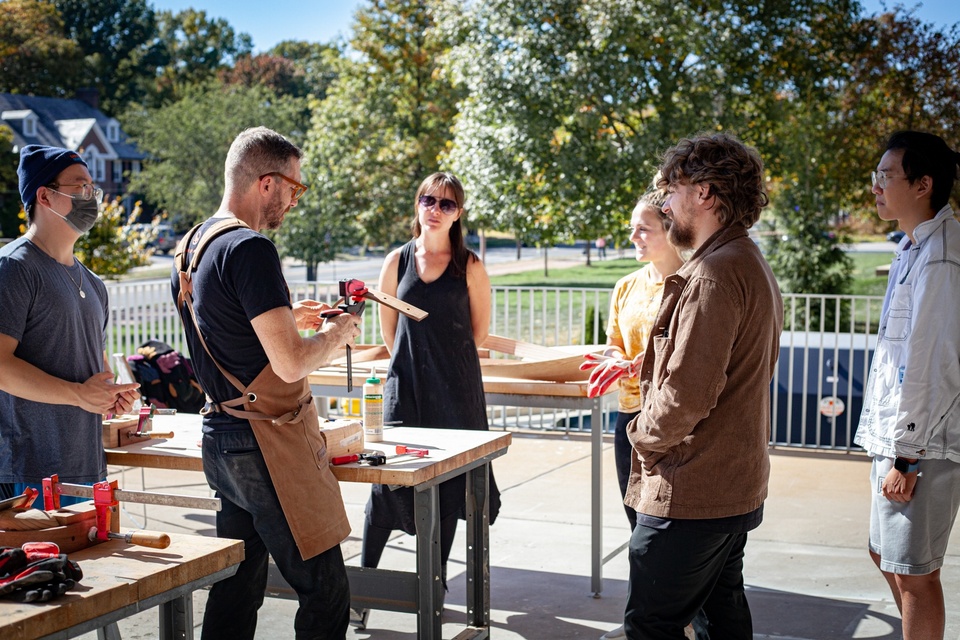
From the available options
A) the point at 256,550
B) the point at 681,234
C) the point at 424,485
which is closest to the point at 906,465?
the point at 681,234

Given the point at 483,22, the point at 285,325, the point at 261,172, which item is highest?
the point at 483,22

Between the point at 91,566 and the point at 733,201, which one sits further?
the point at 733,201

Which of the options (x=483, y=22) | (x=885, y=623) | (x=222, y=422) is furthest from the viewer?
(x=483, y=22)

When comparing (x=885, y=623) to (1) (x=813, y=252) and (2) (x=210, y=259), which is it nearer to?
(2) (x=210, y=259)

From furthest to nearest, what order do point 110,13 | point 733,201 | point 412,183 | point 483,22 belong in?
point 110,13
point 412,183
point 483,22
point 733,201

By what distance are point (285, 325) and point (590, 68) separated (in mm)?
11261

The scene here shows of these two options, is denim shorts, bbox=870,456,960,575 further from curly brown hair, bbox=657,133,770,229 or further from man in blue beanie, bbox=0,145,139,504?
man in blue beanie, bbox=0,145,139,504

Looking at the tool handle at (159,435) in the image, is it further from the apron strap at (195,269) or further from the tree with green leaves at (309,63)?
the tree with green leaves at (309,63)

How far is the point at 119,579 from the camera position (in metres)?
2.04

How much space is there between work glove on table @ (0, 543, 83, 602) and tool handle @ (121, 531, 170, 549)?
0.21 m

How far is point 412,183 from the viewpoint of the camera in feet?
74.1

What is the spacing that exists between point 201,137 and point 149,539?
32.9 metres

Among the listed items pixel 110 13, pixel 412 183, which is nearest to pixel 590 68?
pixel 412 183

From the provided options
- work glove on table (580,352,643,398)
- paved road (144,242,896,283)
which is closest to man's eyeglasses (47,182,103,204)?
work glove on table (580,352,643,398)
